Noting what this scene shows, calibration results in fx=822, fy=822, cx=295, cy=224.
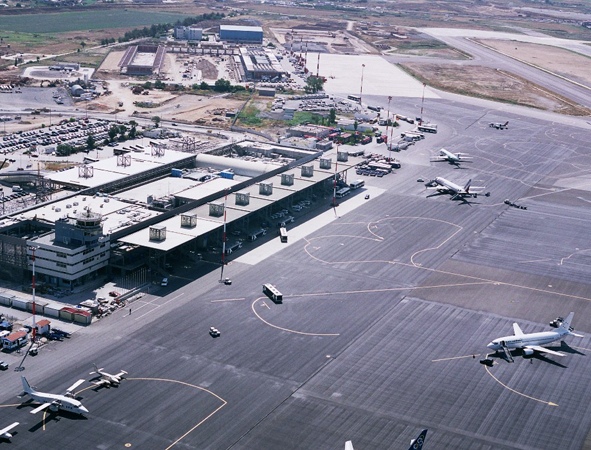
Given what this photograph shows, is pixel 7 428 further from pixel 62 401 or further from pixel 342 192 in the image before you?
pixel 342 192

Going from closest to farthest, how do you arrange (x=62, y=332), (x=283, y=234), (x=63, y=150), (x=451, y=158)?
(x=62, y=332)
(x=283, y=234)
(x=63, y=150)
(x=451, y=158)

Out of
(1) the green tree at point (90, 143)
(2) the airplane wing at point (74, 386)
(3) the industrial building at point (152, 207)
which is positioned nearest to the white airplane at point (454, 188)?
(3) the industrial building at point (152, 207)

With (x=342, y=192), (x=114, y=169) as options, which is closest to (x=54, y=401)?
(x=114, y=169)

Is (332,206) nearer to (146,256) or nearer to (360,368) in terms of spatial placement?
(146,256)

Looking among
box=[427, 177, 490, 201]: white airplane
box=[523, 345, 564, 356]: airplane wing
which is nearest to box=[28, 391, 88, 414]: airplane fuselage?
box=[523, 345, 564, 356]: airplane wing

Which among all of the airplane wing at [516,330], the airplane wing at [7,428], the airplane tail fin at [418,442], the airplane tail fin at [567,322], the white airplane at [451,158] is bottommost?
the white airplane at [451,158]

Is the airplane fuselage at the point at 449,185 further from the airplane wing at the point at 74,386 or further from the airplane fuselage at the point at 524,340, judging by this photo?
the airplane wing at the point at 74,386
